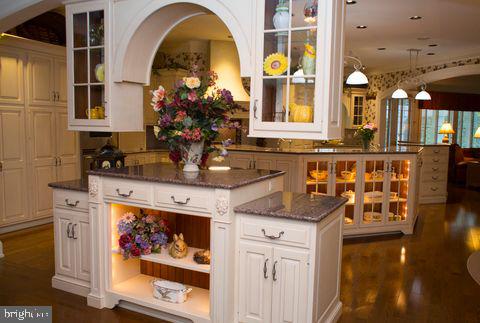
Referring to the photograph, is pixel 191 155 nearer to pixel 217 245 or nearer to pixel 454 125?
pixel 217 245

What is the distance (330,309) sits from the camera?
2.95 m

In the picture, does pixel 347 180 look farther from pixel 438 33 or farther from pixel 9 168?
pixel 9 168

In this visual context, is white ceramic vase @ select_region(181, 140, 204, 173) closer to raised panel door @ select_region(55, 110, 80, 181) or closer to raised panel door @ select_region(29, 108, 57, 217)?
raised panel door @ select_region(29, 108, 57, 217)

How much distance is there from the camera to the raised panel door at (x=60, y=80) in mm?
5676

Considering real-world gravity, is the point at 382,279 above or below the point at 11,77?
below

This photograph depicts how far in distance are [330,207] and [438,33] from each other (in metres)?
4.62

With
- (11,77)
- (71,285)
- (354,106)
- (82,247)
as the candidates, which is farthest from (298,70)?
(354,106)

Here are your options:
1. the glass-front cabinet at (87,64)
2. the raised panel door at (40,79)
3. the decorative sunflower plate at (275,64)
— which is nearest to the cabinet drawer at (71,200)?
the glass-front cabinet at (87,64)

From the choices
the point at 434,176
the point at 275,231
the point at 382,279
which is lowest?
the point at 382,279

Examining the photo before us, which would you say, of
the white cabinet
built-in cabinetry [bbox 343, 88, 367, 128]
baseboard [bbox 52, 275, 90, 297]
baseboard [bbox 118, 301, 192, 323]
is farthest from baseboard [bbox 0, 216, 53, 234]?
built-in cabinetry [bbox 343, 88, 367, 128]

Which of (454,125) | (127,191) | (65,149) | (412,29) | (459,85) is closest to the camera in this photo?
(127,191)

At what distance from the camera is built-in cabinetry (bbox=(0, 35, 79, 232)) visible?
5.12 metres

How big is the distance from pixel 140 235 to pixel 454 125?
1123 centimetres

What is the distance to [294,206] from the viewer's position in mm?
2760
